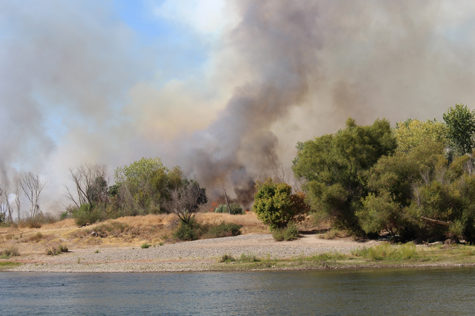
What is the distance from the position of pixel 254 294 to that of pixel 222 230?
1435 inches

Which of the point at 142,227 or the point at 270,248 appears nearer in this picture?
the point at 270,248

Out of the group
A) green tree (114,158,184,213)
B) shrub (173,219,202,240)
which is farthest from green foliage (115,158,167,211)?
shrub (173,219,202,240)

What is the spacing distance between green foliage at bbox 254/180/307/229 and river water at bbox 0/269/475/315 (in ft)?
66.7

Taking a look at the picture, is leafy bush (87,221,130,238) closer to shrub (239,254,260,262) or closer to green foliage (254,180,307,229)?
green foliage (254,180,307,229)

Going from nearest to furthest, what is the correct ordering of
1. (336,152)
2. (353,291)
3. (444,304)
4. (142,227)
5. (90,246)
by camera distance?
1. (444,304)
2. (353,291)
3. (336,152)
4. (90,246)
5. (142,227)

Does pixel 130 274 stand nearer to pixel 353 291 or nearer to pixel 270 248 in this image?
pixel 270 248

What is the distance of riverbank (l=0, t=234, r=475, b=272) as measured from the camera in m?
46.1

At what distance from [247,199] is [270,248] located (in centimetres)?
5421

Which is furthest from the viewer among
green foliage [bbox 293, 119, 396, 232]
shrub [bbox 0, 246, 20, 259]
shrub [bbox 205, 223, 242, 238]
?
shrub [bbox 205, 223, 242, 238]

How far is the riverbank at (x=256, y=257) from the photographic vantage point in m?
46.1

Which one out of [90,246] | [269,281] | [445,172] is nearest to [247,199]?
[90,246]

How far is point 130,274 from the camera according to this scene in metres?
48.4

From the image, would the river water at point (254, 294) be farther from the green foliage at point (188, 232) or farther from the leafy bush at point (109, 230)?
the leafy bush at point (109, 230)

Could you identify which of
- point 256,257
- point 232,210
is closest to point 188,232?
point 256,257
